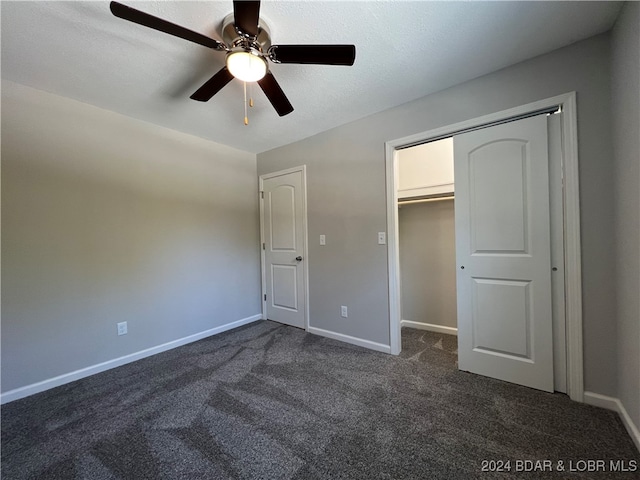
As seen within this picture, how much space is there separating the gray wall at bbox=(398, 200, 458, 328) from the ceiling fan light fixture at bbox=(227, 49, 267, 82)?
2.28 metres

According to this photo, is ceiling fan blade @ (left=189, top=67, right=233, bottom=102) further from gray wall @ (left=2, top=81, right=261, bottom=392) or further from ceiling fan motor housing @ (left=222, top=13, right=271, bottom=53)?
gray wall @ (left=2, top=81, right=261, bottom=392)

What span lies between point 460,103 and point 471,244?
1.16m

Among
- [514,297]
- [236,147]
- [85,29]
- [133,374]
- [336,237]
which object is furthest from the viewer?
[236,147]

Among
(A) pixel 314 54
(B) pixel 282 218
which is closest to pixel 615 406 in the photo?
(A) pixel 314 54

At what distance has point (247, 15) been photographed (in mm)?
1194

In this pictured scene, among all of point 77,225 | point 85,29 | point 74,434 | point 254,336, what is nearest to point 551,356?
point 254,336

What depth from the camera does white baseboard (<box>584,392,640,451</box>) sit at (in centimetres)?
134

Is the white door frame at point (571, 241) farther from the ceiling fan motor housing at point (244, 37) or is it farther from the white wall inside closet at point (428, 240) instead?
the ceiling fan motor housing at point (244, 37)

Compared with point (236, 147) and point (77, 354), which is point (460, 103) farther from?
point (77, 354)

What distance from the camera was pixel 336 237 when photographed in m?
2.85

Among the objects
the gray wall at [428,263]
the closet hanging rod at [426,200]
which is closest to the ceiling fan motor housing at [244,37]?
the closet hanging rod at [426,200]

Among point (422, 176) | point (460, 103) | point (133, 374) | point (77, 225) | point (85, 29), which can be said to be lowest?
point (133, 374)

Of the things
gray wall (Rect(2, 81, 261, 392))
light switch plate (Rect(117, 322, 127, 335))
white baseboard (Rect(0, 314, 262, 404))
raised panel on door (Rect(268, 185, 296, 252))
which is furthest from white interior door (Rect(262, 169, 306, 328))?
light switch plate (Rect(117, 322, 127, 335))

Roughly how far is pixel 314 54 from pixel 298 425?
83.7 inches
